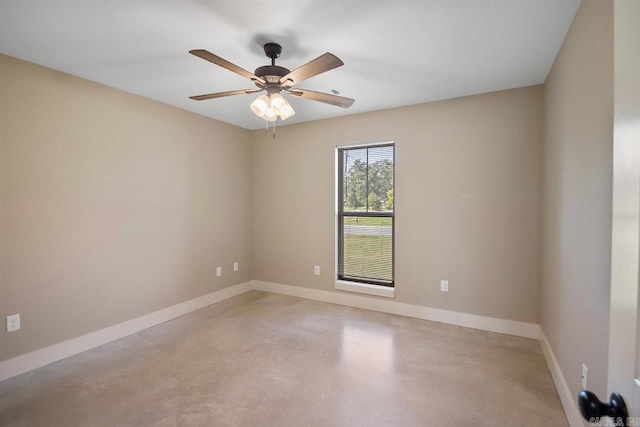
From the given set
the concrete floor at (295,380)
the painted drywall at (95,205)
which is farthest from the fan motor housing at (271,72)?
the concrete floor at (295,380)

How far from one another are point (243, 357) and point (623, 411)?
252cm

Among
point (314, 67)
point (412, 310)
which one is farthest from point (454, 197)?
point (314, 67)

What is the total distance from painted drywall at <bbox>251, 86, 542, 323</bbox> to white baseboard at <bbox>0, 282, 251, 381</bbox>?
4.88 ft

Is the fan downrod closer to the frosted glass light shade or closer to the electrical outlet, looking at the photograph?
the frosted glass light shade

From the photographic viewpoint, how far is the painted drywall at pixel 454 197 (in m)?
2.96

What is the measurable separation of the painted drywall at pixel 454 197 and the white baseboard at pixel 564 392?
0.60 metres

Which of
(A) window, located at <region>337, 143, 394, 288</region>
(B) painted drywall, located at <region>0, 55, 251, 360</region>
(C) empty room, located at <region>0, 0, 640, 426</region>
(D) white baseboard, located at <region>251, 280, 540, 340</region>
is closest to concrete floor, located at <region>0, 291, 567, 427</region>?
(C) empty room, located at <region>0, 0, 640, 426</region>

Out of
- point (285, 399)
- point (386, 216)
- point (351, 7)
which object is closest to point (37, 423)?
point (285, 399)

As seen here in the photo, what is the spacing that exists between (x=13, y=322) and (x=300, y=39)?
3.04 metres

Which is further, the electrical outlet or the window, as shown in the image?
the window

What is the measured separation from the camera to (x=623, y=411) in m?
0.61

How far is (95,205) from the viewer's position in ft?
9.20

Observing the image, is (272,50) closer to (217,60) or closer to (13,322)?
(217,60)

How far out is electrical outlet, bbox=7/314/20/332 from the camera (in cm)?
227
